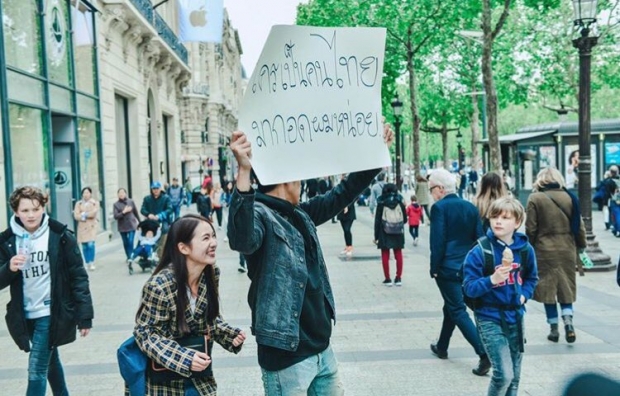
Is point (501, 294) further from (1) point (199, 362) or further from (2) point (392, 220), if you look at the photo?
(2) point (392, 220)

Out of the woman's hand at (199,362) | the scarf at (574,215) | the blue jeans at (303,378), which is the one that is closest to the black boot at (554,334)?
the scarf at (574,215)

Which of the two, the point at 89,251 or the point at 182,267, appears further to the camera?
the point at 89,251

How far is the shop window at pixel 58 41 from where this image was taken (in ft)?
50.5

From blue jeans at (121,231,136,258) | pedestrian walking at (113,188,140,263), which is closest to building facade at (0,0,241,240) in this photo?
pedestrian walking at (113,188,140,263)

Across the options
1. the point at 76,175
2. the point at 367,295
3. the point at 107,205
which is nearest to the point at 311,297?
the point at 367,295

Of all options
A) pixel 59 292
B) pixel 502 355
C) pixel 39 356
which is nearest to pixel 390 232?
pixel 502 355

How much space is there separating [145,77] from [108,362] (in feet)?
67.6

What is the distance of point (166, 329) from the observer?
10.7ft

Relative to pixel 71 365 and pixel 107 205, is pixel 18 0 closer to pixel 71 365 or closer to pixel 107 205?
pixel 107 205

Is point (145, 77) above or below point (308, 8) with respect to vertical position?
below

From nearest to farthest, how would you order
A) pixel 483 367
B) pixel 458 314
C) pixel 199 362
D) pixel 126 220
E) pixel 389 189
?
1. pixel 199 362
2. pixel 483 367
3. pixel 458 314
4. pixel 389 189
5. pixel 126 220

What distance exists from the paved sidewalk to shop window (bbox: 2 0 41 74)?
4.61m

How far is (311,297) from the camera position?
3.16 m

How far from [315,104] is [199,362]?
1306mm
